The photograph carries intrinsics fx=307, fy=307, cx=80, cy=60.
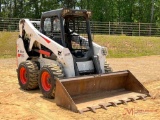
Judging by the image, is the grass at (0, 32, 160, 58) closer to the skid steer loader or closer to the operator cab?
Result: the skid steer loader

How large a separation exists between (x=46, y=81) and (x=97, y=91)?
4.43ft

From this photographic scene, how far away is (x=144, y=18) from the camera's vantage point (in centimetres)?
4697

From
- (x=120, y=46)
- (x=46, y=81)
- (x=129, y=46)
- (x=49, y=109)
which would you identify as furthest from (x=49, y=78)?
(x=129, y=46)

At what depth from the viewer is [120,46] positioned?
893 inches

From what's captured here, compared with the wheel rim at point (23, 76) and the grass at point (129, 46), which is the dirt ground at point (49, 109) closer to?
the wheel rim at point (23, 76)

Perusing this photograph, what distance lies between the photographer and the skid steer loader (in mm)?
7418

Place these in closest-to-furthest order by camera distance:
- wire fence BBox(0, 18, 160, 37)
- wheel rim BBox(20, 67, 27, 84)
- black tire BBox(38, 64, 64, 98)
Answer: black tire BBox(38, 64, 64, 98)
wheel rim BBox(20, 67, 27, 84)
wire fence BBox(0, 18, 160, 37)

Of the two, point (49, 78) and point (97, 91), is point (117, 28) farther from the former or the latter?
point (49, 78)

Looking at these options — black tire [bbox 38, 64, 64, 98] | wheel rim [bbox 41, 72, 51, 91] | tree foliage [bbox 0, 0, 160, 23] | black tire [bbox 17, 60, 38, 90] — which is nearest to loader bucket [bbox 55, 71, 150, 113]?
black tire [bbox 38, 64, 64, 98]

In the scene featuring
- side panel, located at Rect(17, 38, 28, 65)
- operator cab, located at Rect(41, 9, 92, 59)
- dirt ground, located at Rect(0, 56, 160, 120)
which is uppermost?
operator cab, located at Rect(41, 9, 92, 59)

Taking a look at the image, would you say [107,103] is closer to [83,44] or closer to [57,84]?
[57,84]

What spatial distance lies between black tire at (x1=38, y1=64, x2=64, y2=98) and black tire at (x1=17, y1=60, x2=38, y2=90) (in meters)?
0.57

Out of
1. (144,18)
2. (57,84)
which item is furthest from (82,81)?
(144,18)

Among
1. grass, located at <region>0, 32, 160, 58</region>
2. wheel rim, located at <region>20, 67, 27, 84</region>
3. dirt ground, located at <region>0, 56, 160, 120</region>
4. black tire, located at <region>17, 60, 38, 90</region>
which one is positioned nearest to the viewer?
dirt ground, located at <region>0, 56, 160, 120</region>
